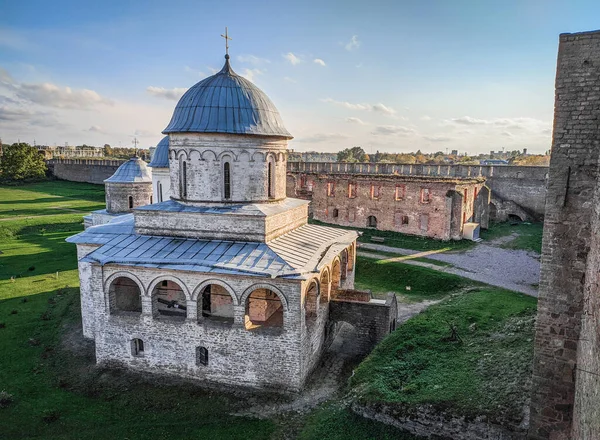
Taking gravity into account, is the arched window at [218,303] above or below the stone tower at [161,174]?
below

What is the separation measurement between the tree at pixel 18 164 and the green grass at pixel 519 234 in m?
65.2

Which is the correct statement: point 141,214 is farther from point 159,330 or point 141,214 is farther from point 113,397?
point 113,397

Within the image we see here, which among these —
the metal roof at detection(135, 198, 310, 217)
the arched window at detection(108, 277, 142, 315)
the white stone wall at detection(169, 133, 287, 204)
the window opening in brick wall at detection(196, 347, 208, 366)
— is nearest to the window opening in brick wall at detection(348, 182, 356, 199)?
the metal roof at detection(135, 198, 310, 217)

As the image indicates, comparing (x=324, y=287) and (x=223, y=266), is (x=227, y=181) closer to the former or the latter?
(x=223, y=266)

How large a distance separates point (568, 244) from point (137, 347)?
12.9 m

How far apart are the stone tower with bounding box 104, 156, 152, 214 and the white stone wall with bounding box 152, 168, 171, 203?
Answer: 50cm

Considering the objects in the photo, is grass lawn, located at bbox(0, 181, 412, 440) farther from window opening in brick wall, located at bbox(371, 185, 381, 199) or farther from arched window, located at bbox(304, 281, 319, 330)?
window opening in brick wall, located at bbox(371, 185, 381, 199)

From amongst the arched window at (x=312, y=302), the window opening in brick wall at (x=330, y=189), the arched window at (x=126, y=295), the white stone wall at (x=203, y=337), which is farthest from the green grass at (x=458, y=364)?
the window opening in brick wall at (x=330, y=189)

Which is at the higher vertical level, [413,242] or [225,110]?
[225,110]

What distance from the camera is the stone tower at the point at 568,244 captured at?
8.30m

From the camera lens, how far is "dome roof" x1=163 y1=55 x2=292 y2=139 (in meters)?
15.7

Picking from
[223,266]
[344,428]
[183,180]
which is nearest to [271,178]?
[183,180]

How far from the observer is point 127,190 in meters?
23.9

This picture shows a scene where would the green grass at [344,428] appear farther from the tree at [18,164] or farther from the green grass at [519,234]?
the tree at [18,164]
